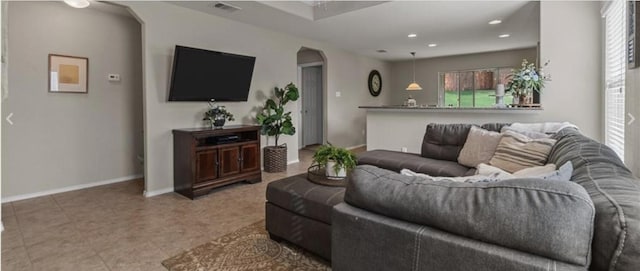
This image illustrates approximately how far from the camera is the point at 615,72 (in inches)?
115

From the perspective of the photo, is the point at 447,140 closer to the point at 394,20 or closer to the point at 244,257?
the point at 394,20

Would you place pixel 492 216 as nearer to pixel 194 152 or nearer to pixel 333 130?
pixel 194 152

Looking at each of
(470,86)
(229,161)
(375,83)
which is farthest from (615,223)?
(470,86)

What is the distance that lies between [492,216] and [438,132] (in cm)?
271

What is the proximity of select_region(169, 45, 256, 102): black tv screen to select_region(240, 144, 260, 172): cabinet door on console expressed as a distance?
2.39 feet

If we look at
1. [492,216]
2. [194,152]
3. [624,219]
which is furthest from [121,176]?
[624,219]

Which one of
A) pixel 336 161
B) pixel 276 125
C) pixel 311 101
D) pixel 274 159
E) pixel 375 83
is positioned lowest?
pixel 274 159

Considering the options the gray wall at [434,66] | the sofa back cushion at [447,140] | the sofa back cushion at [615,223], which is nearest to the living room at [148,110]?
the sofa back cushion at [447,140]

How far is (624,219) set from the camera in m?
0.87

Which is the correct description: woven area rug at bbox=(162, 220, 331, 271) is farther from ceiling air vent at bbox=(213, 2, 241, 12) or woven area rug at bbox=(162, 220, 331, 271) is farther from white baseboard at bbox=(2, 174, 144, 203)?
ceiling air vent at bbox=(213, 2, 241, 12)

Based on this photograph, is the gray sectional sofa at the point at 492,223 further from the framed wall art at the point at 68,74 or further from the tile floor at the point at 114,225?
the framed wall art at the point at 68,74

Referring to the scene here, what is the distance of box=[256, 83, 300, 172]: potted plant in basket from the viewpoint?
4980 mm

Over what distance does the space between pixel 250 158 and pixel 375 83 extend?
493 cm

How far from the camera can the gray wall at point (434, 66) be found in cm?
739
